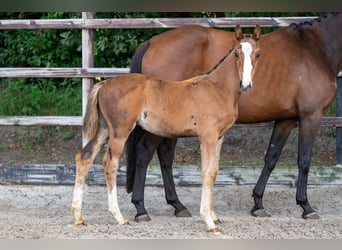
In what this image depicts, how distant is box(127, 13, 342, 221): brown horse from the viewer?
539cm

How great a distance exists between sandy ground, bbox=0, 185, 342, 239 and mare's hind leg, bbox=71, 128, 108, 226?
0.12 metres

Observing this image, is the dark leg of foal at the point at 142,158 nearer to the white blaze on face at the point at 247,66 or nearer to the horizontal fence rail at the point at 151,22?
the white blaze on face at the point at 247,66

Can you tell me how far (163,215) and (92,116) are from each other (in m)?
1.39

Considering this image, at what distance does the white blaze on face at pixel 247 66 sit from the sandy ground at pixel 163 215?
3.59 feet

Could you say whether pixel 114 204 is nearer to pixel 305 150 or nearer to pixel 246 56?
pixel 246 56

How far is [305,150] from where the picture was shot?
5441mm

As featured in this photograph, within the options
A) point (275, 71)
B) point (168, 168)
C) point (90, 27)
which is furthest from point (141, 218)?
point (90, 27)

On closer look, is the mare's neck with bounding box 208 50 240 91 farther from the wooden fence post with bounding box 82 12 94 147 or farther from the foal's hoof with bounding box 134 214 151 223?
the wooden fence post with bounding box 82 12 94 147

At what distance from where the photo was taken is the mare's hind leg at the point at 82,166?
4617 mm

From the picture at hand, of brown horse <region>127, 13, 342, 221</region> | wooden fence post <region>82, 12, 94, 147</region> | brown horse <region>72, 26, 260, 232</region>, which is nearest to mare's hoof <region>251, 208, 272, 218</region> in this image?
brown horse <region>127, 13, 342, 221</region>

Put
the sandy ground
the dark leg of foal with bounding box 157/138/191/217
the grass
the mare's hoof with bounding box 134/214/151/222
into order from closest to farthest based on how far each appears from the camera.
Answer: the sandy ground < the mare's hoof with bounding box 134/214/151/222 < the dark leg of foal with bounding box 157/138/191/217 < the grass

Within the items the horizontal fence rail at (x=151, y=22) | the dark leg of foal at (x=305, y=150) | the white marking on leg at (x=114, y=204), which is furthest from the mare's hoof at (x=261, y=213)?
the horizontal fence rail at (x=151, y=22)

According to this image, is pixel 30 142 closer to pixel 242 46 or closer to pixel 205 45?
pixel 205 45

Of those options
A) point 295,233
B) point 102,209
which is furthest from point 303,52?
point 102,209
